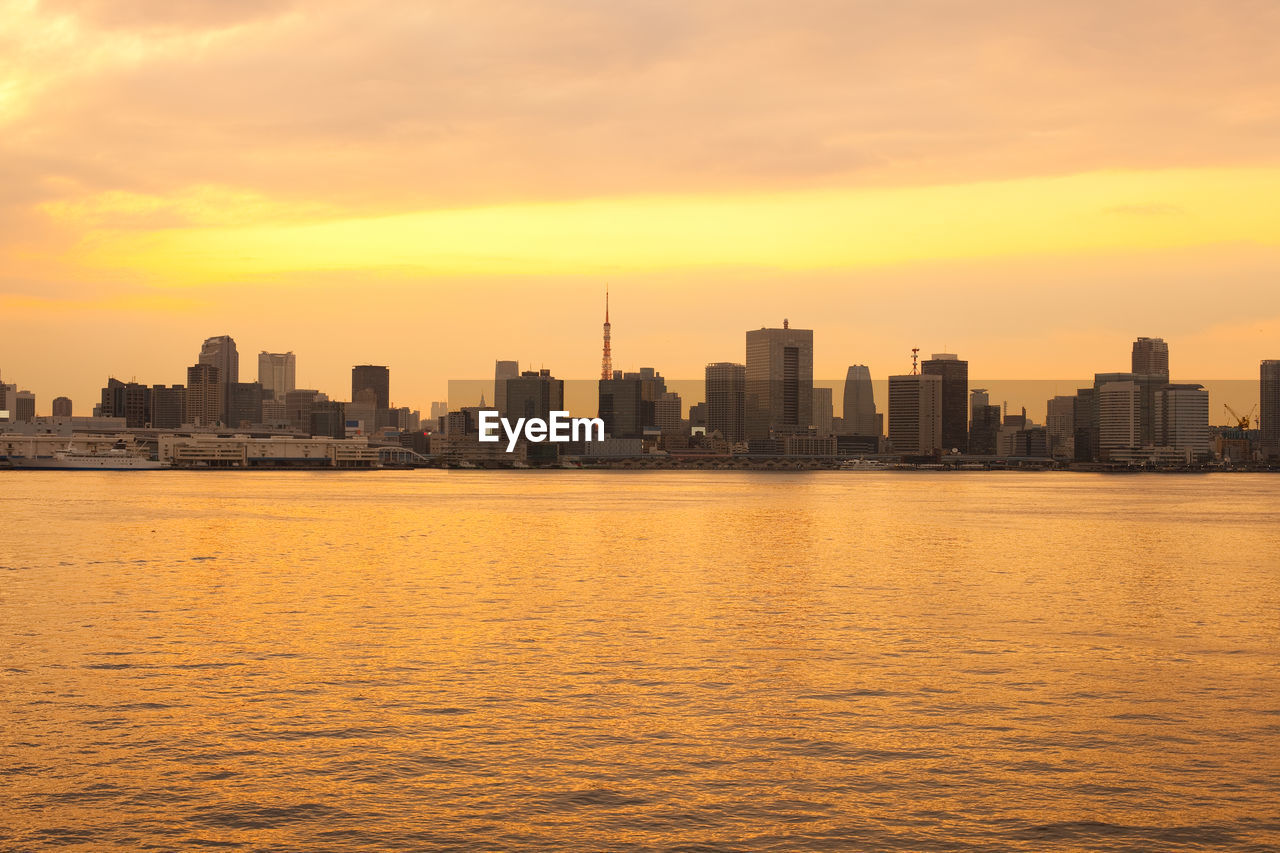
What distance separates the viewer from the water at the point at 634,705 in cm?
2152

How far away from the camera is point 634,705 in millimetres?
30281

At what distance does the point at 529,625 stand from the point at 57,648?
1543 centimetres

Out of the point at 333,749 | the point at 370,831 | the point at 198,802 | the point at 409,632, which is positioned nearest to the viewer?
the point at 370,831

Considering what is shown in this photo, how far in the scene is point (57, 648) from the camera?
37.4 metres

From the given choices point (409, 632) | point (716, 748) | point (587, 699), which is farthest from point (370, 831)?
point (409, 632)

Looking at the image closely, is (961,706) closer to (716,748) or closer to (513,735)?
(716,748)

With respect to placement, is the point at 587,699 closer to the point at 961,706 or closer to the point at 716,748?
the point at 716,748

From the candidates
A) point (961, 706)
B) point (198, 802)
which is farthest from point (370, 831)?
point (961, 706)

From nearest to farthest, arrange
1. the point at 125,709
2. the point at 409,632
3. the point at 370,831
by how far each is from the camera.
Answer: the point at 370,831
the point at 125,709
the point at 409,632

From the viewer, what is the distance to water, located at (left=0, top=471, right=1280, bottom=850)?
2152 centimetres

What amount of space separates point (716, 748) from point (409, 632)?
18.1 m

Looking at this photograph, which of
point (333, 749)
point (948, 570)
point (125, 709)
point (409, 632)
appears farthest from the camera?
point (948, 570)

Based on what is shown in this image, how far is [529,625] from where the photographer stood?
4316cm

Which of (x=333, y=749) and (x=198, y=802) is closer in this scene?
(x=198, y=802)
